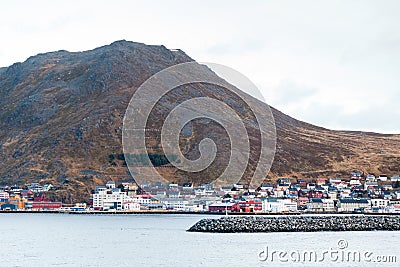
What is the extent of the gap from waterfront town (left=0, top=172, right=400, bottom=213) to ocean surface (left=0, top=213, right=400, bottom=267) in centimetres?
7754

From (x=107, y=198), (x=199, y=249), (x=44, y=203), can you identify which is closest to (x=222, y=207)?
(x=107, y=198)

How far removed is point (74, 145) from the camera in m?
197

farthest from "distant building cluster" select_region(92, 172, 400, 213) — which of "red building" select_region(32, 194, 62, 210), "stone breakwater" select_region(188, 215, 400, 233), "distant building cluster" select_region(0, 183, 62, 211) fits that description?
"stone breakwater" select_region(188, 215, 400, 233)

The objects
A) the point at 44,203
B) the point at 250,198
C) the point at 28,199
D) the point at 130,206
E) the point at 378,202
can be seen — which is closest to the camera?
the point at 250,198

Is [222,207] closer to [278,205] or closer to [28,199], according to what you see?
[278,205]

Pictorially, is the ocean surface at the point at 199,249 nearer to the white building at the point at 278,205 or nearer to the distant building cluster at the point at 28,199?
the white building at the point at 278,205

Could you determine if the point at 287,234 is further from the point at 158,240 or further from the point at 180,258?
the point at 180,258

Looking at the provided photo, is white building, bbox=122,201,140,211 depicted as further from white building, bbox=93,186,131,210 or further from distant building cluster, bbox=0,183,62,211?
distant building cluster, bbox=0,183,62,211

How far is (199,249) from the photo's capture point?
62406mm

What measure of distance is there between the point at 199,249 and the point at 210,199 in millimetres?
105618

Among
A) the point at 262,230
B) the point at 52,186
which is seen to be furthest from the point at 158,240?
the point at 52,186

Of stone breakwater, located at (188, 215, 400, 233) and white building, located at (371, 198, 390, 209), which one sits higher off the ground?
white building, located at (371, 198, 390, 209)

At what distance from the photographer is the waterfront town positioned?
161500mm

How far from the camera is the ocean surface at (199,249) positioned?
2115 inches
